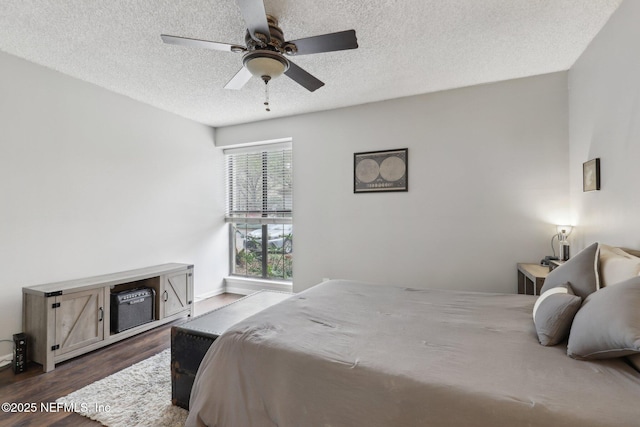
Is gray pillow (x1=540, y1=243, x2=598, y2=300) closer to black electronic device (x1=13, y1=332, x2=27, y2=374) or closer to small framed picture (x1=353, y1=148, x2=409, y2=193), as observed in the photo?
small framed picture (x1=353, y1=148, x2=409, y2=193)

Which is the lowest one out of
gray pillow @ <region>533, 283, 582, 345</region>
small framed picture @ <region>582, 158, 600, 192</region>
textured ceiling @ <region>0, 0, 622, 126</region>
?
gray pillow @ <region>533, 283, 582, 345</region>

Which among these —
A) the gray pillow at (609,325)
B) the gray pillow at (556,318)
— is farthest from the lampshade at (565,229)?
→ the gray pillow at (609,325)

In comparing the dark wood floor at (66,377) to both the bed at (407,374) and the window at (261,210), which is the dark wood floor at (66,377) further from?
the window at (261,210)

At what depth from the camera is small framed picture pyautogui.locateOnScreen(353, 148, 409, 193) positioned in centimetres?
367

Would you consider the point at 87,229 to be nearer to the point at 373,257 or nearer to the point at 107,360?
the point at 107,360

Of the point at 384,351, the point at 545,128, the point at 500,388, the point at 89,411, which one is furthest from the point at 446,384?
the point at 545,128

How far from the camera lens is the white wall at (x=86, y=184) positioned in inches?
104

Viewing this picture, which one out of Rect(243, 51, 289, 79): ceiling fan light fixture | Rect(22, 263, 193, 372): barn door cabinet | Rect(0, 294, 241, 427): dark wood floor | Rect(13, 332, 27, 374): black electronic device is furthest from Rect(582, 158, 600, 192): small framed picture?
Rect(13, 332, 27, 374): black electronic device

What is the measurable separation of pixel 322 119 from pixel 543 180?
105 inches

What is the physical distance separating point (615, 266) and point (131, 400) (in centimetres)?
305

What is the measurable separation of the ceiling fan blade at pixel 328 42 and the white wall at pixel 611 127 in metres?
1.77

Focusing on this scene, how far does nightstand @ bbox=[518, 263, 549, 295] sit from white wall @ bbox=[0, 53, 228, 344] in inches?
164

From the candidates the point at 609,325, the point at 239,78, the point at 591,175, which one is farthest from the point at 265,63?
the point at 591,175

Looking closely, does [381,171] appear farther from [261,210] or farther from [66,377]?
[66,377]
